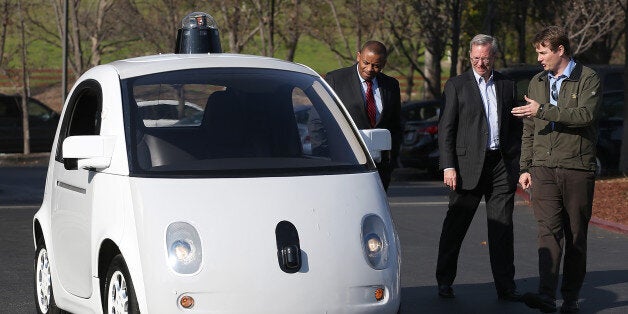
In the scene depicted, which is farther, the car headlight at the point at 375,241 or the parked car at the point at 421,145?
the parked car at the point at 421,145

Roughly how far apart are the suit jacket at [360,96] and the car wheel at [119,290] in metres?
3.05

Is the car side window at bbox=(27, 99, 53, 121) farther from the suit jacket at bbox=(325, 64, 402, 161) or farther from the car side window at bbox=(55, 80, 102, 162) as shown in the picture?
the car side window at bbox=(55, 80, 102, 162)

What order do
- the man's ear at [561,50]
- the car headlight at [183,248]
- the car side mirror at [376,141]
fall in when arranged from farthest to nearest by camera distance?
1. the man's ear at [561,50]
2. the car side mirror at [376,141]
3. the car headlight at [183,248]

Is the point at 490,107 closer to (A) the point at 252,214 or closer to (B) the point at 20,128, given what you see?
(A) the point at 252,214

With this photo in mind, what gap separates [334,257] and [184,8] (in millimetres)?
28667

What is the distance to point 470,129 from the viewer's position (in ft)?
30.0

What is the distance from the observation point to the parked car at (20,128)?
3122 cm

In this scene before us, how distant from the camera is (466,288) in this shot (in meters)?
9.92

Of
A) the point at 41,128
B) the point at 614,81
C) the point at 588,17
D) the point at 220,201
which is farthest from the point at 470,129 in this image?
the point at 41,128

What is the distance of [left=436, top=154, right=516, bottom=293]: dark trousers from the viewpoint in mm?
9219

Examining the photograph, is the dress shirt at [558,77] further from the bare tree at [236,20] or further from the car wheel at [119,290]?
the bare tree at [236,20]

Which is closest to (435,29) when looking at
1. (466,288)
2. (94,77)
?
(466,288)

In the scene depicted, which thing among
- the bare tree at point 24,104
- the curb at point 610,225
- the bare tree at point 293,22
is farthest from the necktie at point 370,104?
the bare tree at point 293,22

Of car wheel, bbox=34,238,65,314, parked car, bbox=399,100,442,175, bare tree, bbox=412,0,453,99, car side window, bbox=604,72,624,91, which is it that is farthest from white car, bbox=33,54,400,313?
bare tree, bbox=412,0,453,99
